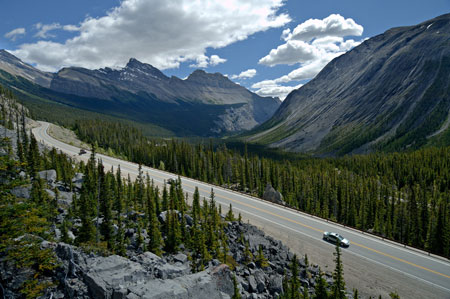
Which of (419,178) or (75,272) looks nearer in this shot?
(75,272)

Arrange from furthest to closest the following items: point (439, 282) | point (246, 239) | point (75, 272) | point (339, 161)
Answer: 1. point (339, 161)
2. point (246, 239)
3. point (439, 282)
4. point (75, 272)

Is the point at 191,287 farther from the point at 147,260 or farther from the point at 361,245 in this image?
the point at 361,245

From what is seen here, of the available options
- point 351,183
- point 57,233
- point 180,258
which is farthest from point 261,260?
point 351,183

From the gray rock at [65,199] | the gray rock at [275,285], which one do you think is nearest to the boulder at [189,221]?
the gray rock at [275,285]

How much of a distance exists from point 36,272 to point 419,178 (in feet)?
457

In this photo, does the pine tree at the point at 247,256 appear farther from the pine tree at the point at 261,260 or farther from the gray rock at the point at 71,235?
the gray rock at the point at 71,235

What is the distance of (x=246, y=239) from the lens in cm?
4253

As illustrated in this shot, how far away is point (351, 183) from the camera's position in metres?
92.5

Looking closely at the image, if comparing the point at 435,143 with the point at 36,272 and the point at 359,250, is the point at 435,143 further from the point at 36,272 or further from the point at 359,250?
the point at 36,272

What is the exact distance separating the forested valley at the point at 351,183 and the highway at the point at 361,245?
18329mm

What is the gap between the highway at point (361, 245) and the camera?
117 feet

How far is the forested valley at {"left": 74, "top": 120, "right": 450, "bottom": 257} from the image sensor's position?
6444 centimetres

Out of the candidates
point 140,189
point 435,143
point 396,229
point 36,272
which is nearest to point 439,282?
point 396,229

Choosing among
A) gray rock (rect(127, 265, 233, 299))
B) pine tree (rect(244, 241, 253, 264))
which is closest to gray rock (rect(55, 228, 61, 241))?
gray rock (rect(127, 265, 233, 299))
